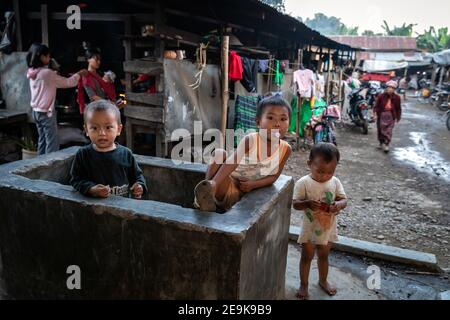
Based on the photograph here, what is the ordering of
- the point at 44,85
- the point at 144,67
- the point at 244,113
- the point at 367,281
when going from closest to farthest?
the point at 367,281
the point at 44,85
the point at 144,67
the point at 244,113

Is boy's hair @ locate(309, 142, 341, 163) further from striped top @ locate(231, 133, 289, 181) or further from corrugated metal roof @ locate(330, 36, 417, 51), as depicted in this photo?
corrugated metal roof @ locate(330, 36, 417, 51)

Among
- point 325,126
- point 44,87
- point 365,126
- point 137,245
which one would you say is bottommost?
point 365,126

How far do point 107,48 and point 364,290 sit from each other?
22.1ft

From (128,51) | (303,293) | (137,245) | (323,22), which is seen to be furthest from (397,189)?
(323,22)

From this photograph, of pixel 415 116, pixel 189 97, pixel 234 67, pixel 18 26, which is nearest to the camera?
pixel 189 97

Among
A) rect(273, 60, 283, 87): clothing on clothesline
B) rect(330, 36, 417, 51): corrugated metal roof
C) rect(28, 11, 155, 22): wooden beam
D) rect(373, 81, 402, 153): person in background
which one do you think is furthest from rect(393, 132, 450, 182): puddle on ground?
rect(330, 36, 417, 51): corrugated metal roof

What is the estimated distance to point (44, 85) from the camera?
570cm

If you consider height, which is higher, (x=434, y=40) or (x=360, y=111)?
(x=434, y=40)

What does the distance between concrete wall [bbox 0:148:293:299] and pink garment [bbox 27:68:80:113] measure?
327 cm

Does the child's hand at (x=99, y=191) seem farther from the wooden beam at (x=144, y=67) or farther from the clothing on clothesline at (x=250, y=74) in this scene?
the clothing on clothesline at (x=250, y=74)

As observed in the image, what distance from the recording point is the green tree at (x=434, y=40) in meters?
31.4

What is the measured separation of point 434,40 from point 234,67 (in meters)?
32.9

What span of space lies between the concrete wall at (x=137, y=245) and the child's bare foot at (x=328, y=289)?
0.65m

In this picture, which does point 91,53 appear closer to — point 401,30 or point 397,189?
point 397,189
